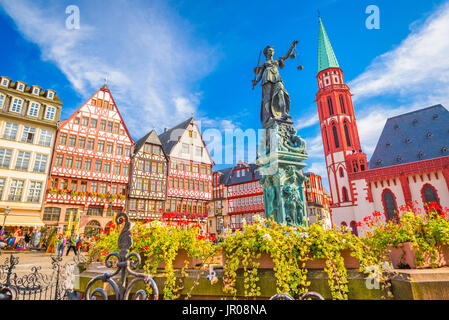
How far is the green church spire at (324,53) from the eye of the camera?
2010 inches

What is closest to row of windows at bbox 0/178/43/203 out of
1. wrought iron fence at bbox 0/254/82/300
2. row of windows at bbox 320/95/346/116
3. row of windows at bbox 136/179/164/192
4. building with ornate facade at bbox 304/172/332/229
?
row of windows at bbox 136/179/164/192

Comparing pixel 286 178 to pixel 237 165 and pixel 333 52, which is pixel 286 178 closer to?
pixel 237 165

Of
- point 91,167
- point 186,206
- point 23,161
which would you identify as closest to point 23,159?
point 23,161

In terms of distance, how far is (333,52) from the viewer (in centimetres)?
5341

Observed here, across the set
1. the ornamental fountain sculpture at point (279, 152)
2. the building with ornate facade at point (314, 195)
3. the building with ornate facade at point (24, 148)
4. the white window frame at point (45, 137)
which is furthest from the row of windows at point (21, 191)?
the building with ornate facade at point (314, 195)

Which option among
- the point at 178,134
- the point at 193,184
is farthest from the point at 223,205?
the point at 178,134

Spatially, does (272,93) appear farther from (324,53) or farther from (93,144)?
(324,53)

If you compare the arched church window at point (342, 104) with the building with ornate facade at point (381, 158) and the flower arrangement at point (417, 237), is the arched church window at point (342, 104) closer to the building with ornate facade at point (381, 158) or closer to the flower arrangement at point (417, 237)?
the building with ornate facade at point (381, 158)

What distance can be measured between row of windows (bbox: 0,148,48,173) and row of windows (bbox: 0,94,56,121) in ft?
13.7

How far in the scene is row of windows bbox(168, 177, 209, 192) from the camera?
3219 cm

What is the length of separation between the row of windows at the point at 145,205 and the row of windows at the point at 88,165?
132 inches

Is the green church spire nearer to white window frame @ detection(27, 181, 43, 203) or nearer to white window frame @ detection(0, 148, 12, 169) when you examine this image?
white window frame @ detection(27, 181, 43, 203)

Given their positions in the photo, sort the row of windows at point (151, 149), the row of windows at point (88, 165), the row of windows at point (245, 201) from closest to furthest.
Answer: the row of windows at point (88, 165), the row of windows at point (151, 149), the row of windows at point (245, 201)
